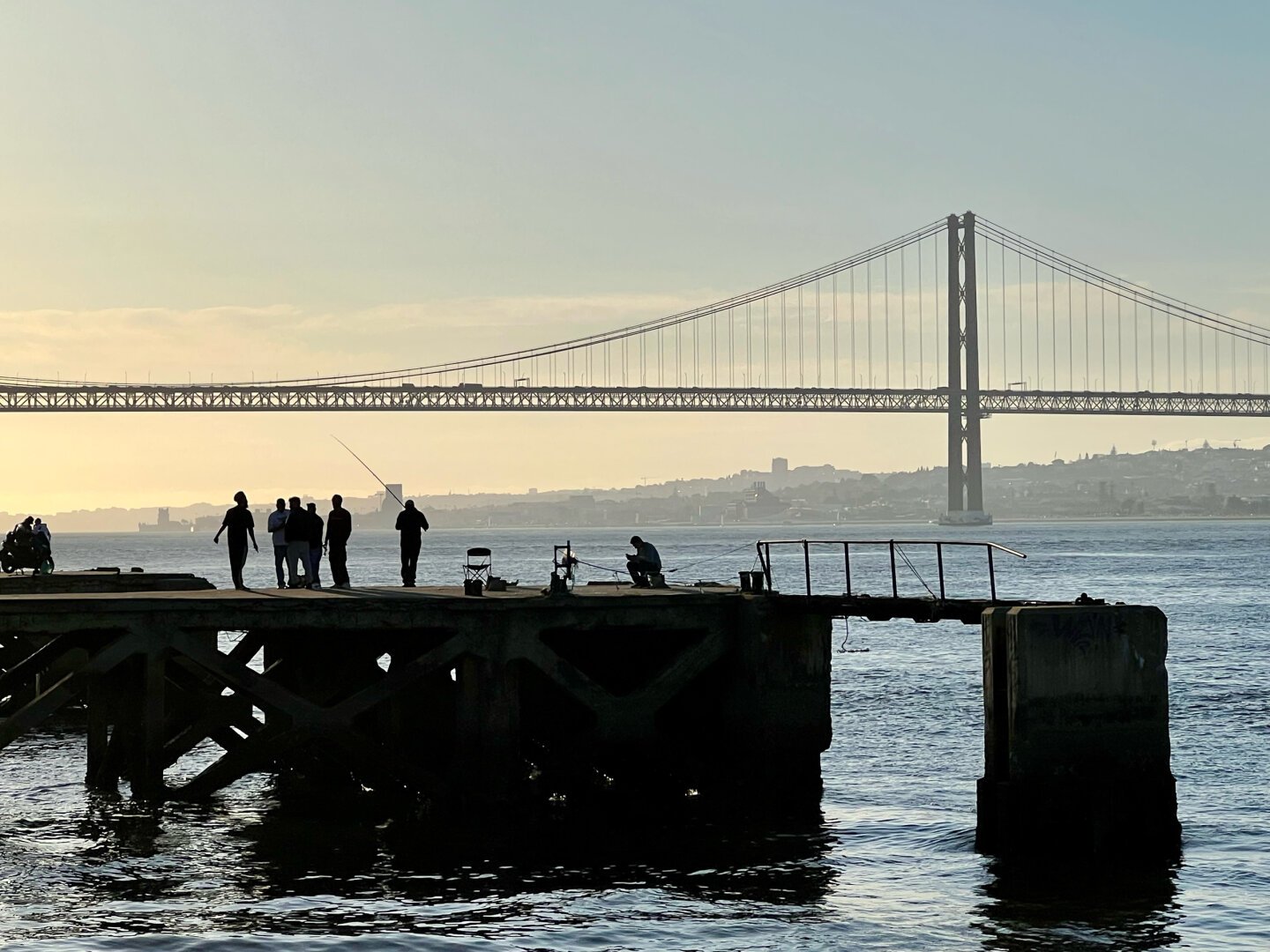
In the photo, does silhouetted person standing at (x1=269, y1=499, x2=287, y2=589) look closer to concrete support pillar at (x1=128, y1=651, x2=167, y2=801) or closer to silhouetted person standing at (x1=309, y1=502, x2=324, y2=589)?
silhouetted person standing at (x1=309, y1=502, x2=324, y2=589)

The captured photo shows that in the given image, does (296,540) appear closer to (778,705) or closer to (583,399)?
(778,705)

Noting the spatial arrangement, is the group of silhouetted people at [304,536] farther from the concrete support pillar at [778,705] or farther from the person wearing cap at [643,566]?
the concrete support pillar at [778,705]

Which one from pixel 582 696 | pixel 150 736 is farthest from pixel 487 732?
pixel 150 736

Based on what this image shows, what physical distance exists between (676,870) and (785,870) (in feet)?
3.03

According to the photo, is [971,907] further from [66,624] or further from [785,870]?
[66,624]

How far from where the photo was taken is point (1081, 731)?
51.1 feet

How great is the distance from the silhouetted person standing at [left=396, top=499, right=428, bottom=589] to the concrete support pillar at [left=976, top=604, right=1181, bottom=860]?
348 inches

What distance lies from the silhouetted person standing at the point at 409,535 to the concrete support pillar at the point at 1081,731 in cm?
885

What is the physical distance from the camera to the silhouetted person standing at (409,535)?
890 inches

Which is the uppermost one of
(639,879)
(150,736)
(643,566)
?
(643,566)

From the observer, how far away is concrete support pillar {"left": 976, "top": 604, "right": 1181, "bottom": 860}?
15523 millimetres

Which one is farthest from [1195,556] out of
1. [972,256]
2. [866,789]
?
[866,789]

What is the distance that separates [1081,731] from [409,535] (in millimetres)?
9621

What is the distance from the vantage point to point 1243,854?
54.6 ft
